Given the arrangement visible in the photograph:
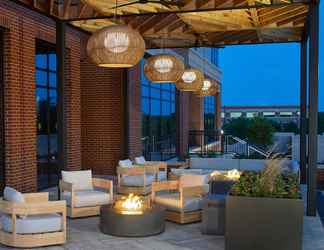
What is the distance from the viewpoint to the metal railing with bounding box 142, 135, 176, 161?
15622 millimetres

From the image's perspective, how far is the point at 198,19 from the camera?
34.1 feet

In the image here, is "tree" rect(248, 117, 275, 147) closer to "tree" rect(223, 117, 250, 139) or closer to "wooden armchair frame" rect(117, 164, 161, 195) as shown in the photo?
"tree" rect(223, 117, 250, 139)

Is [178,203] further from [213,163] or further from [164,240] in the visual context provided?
[213,163]

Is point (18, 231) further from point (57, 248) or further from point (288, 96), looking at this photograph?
point (288, 96)

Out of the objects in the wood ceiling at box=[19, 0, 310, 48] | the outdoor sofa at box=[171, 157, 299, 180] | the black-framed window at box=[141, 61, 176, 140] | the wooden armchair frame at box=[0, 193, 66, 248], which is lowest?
the wooden armchair frame at box=[0, 193, 66, 248]

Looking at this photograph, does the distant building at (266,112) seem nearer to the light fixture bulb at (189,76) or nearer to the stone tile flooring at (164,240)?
the light fixture bulb at (189,76)

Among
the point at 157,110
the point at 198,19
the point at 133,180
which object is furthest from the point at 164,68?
the point at 157,110

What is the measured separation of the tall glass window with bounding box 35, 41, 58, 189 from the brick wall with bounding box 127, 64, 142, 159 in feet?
9.37

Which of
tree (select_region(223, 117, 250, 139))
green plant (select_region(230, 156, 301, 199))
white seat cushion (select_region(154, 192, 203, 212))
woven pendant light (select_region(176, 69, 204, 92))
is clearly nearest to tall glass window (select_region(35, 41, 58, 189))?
woven pendant light (select_region(176, 69, 204, 92))

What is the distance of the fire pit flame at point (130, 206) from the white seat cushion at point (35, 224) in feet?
2.98

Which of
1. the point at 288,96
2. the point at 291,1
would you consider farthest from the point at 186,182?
the point at 288,96

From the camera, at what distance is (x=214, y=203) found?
667cm

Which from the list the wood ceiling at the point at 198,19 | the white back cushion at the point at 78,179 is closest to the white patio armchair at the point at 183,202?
the white back cushion at the point at 78,179

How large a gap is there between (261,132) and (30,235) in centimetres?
1215
